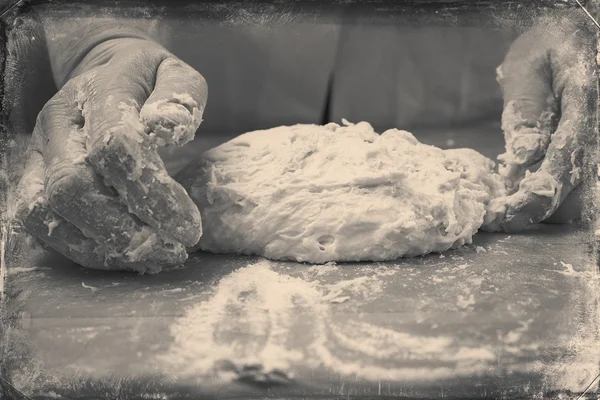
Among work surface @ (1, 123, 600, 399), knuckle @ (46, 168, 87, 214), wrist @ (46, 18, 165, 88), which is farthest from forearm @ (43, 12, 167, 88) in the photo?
work surface @ (1, 123, 600, 399)

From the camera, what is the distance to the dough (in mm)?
970

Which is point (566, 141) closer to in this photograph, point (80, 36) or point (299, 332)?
point (299, 332)

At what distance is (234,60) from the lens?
3.69ft

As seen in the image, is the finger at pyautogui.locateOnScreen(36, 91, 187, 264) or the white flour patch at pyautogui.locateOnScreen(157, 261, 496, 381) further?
the finger at pyautogui.locateOnScreen(36, 91, 187, 264)

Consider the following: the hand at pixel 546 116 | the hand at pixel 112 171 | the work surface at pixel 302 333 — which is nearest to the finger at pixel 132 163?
the hand at pixel 112 171

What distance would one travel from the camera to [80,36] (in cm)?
95

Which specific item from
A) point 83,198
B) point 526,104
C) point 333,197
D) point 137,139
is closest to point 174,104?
point 137,139

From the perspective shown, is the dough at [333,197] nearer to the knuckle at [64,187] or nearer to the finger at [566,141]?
the finger at [566,141]

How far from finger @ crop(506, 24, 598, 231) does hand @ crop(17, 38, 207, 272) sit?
2.07 ft

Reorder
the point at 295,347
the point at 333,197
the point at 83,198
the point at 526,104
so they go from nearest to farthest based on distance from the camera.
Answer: the point at 295,347, the point at 83,198, the point at 333,197, the point at 526,104

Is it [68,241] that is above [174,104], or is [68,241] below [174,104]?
below

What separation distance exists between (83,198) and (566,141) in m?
0.83

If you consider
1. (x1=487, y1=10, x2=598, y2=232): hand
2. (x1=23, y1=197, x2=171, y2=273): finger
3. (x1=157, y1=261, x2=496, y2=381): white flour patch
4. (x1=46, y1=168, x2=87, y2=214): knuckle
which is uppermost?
(x1=487, y1=10, x2=598, y2=232): hand

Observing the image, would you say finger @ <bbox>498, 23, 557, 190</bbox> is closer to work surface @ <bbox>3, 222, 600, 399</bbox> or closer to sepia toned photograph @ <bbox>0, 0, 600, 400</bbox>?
sepia toned photograph @ <bbox>0, 0, 600, 400</bbox>
